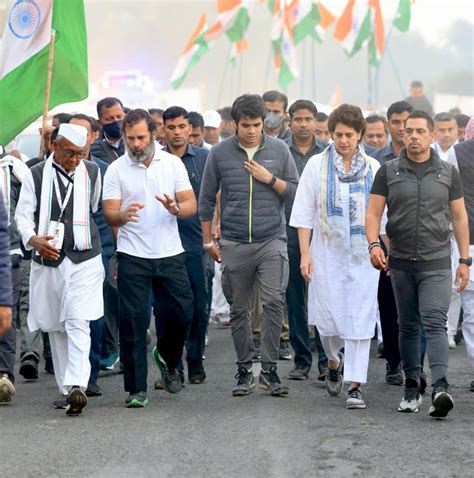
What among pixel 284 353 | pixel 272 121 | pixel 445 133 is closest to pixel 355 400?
pixel 284 353

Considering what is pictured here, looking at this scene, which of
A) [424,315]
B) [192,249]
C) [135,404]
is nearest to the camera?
[424,315]

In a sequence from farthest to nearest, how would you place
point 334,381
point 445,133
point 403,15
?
point 403,15, point 445,133, point 334,381

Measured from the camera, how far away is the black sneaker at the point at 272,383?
35.1ft

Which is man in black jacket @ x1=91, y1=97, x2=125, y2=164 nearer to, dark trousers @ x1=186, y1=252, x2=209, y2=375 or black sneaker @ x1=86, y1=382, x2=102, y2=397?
dark trousers @ x1=186, y1=252, x2=209, y2=375

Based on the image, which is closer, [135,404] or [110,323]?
[135,404]

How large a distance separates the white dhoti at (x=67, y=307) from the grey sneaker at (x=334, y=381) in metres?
1.67

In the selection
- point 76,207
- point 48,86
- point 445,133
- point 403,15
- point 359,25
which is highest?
point 359,25

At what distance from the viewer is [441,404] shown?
9.42 metres

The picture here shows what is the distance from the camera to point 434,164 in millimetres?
9992

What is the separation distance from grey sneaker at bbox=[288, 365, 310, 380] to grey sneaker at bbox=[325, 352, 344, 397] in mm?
850

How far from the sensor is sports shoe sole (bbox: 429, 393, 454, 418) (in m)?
9.40

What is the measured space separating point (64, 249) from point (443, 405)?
270 cm

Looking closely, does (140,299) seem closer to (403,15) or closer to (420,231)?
(420,231)

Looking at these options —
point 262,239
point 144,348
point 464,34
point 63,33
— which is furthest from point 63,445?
point 464,34
